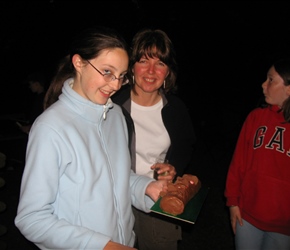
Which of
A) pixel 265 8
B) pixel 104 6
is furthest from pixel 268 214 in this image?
pixel 265 8

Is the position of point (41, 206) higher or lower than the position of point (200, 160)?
higher

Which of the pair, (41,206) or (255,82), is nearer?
(41,206)

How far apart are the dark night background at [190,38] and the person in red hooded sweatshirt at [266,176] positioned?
16.7ft

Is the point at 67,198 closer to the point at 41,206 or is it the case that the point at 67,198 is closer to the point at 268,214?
the point at 41,206

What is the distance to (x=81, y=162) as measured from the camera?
4.42 ft

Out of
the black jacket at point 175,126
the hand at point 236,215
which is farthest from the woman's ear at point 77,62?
the hand at point 236,215

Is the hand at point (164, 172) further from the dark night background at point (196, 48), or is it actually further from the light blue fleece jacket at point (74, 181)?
the dark night background at point (196, 48)

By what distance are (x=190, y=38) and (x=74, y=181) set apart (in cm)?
937

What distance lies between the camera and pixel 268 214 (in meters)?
2.15

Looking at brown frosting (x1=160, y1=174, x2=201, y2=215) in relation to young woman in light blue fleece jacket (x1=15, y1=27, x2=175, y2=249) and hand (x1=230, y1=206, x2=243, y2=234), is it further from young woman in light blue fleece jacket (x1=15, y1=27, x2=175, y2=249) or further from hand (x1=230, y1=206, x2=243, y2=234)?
hand (x1=230, y1=206, x2=243, y2=234)

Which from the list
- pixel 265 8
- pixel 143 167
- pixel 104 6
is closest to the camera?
pixel 143 167

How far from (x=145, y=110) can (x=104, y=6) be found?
621 centimetres

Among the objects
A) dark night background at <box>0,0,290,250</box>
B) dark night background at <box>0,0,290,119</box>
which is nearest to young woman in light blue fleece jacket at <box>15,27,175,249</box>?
dark night background at <box>0,0,290,250</box>

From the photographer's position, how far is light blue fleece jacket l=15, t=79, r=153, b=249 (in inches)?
47.3
